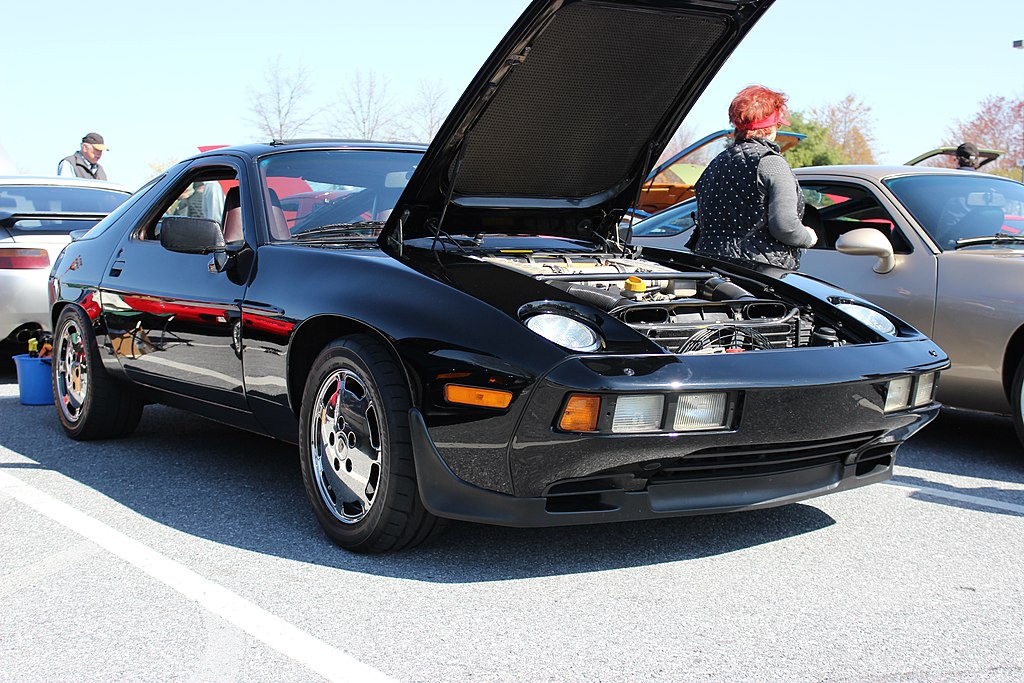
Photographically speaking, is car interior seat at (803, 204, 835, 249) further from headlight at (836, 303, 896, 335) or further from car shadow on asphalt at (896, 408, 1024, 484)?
headlight at (836, 303, 896, 335)

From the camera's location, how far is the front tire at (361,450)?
3264 mm

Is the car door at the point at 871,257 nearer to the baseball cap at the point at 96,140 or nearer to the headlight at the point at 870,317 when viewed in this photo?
the headlight at the point at 870,317

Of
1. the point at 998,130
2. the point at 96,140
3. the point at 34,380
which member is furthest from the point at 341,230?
the point at 998,130

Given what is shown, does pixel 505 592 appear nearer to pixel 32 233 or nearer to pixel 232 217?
pixel 232 217

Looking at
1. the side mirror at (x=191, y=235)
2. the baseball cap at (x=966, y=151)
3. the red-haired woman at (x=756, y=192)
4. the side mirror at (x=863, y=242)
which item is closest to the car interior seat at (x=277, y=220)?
the side mirror at (x=191, y=235)

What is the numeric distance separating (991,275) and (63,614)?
4.05 metres

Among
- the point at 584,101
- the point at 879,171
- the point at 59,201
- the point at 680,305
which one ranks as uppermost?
the point at 584,101

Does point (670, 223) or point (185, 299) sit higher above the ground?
point (670, 223)

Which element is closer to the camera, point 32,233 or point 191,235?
point 191,235

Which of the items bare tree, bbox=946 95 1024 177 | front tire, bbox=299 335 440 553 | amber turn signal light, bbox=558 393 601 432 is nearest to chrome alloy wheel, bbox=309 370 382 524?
front tire, bbox=299 335 440 553

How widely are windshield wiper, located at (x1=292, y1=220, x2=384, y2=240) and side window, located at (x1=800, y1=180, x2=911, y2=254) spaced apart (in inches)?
101

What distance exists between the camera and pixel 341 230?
13.7ft

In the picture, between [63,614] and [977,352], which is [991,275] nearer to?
[977,352]

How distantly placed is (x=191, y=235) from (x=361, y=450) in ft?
3.94
